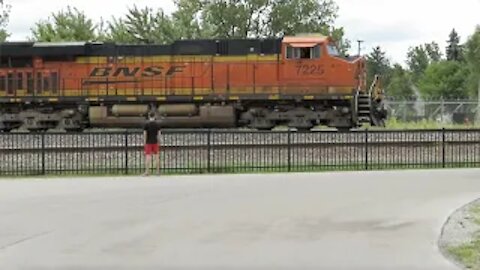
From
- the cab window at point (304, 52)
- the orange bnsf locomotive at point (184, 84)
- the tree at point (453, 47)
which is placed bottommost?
the orange bnsf locomotive at point (184, 84)

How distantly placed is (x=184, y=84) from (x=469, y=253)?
23109mm

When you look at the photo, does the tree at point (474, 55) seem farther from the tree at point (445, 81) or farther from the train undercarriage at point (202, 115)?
the train undercarriage at point (202, 115)

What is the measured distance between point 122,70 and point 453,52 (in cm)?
12103

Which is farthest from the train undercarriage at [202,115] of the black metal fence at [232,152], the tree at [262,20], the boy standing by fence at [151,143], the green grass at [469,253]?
the tree at [262,20]

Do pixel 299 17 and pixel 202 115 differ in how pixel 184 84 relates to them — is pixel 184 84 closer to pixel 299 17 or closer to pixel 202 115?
pixel 202 115

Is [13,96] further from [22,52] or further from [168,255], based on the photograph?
[168,255]

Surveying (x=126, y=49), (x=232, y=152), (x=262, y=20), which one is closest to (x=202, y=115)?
(x=126, y=49)

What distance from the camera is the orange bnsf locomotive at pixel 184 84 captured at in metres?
30.2

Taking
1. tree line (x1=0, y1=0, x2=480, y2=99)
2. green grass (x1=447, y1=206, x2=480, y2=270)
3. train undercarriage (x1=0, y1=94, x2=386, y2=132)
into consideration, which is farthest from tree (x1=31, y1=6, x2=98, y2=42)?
green grass (x1=447, y1=206, x2=480, y2=270)

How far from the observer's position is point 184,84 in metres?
31.3

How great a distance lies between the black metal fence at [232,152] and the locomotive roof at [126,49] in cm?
965

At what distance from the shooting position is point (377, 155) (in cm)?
2111

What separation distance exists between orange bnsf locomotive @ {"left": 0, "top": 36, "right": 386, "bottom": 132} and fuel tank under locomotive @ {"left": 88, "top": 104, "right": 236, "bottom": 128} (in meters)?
0.04

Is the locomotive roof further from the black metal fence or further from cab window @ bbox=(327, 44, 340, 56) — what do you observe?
the black metal fence
